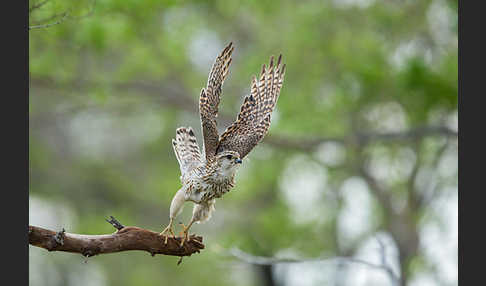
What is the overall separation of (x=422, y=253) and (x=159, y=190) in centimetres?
858

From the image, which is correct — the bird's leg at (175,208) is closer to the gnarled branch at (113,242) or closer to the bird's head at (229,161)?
the gnarled branch at (113,242)

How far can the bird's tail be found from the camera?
491cm

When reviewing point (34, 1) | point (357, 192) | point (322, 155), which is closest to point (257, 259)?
point (34, 1)

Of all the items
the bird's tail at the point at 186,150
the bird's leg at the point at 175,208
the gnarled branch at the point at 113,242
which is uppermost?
the bird's tail at the point at 186,150

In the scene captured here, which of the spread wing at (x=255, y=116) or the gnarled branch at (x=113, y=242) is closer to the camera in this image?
the gnarled branch at (x=113, y=242)

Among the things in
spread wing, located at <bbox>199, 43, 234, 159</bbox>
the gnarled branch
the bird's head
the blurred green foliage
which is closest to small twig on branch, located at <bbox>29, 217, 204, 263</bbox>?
the gnarled branch

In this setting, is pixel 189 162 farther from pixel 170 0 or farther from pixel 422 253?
pixel 422 253

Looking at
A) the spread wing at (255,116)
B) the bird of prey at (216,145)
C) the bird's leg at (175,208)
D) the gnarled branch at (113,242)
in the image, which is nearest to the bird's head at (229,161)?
the bird of prey at (216,145)

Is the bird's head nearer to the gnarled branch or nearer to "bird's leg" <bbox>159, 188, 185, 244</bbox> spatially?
"bird's leg" <bbox>159, 188, 185, 244</bbox>

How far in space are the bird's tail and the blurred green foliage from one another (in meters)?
4.57

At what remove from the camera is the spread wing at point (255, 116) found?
4.70m

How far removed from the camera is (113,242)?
3850mm

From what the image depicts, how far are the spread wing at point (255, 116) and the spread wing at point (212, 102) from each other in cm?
11

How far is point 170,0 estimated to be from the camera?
12.1m
